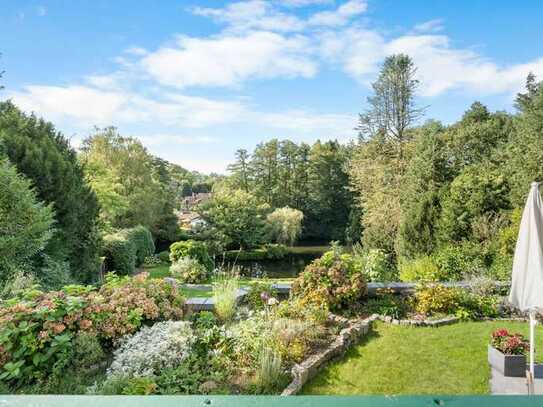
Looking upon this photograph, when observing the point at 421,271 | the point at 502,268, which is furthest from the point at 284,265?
the point at 502,268

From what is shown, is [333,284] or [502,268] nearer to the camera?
[333,284]

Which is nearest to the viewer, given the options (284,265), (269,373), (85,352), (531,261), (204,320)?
(531,261)

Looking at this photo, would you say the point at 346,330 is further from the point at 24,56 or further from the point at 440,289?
the point at 24,56

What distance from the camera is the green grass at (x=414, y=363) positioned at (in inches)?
→ 160

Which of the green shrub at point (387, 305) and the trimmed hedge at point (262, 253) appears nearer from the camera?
the green shrub at point (387, 305)

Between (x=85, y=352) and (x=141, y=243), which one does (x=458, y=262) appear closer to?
(x=85, y=352)

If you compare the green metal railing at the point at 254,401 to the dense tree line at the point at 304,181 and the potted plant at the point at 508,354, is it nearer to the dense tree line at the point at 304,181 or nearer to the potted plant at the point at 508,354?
the potted plant at the point at 508,354

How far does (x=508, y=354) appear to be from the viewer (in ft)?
12.4

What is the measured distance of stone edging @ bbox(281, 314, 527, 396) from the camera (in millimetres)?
4070

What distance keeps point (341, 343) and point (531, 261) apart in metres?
2.39

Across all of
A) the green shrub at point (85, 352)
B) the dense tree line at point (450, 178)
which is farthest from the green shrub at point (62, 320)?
the dense tree line at point (450, 178)

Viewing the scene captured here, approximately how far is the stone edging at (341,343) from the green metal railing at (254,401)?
3.42 metres

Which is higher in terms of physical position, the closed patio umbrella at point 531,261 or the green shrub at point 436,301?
the closed patio umbrella at point 531,261

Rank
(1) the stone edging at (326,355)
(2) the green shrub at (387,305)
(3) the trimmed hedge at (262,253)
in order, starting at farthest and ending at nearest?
(3) the trimmed hedge at (262,253) < (2) the green shrub at (387,305) < (1) the stone edging at (326,355)
